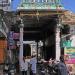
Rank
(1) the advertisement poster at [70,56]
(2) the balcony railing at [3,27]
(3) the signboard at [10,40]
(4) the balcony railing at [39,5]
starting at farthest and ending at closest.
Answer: (2) the balcony railing at [3,27] < (3) the signboard at [10,40] < (4) the balcony railing at [39,5] < (1) the advertisement poster at [70,56]

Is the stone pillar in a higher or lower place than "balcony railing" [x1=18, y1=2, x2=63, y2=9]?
lower

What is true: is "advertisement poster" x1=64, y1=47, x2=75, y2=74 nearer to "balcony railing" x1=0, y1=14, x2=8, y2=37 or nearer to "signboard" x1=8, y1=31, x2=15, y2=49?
"signboard" x1=8, y1=31, x2=15, y2=49

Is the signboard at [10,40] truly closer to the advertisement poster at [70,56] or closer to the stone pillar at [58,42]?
the stone pillar at [58,42]

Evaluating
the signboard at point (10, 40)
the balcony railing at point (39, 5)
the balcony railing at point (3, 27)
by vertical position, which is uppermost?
the balcony railing at point (39, 5)

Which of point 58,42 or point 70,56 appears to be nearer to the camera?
point 70,56

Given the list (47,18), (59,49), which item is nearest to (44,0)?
(47,18)

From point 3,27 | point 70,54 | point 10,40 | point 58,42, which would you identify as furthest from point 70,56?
point 3,27

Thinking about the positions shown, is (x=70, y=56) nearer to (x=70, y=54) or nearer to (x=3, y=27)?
(x=70, y=54)

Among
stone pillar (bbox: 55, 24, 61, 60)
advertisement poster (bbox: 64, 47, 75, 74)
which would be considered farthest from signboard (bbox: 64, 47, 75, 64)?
stone pillar (bbox: 55, 24, 61, 60)

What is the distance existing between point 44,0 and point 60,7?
6.72 feet

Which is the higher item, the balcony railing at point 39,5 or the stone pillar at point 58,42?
the balcony railing at point 39,5

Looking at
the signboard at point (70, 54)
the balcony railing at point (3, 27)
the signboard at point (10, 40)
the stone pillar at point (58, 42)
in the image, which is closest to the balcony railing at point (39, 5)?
the stone pillar at point (58, 42)

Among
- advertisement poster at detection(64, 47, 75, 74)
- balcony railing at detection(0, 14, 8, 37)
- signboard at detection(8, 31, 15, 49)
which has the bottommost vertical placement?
advertisement poster at detection(64, 47, 75, 74)

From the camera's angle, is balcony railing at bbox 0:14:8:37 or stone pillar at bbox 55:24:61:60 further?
balcony railing at bbox 0:14:8:37
